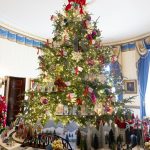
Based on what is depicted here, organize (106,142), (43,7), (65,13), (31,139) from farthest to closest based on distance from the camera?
(43,7)
(65,13)
(31,139)
(106,142)

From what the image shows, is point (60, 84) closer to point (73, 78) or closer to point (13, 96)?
point (73, 78)

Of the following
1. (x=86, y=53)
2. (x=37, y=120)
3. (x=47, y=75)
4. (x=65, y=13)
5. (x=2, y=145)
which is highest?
(x=65, y=13)

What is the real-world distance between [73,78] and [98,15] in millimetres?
2355

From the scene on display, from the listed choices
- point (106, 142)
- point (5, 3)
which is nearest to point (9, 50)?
point (5, 3)

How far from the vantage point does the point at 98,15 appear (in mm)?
5051

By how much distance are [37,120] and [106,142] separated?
4.55 ft

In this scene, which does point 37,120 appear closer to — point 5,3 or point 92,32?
point 92,32

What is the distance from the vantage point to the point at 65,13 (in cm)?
381

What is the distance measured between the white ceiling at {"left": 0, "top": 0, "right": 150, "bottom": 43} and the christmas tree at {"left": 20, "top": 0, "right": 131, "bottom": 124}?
38.1 inches

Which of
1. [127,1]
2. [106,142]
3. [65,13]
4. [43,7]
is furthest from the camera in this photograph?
[43,7]

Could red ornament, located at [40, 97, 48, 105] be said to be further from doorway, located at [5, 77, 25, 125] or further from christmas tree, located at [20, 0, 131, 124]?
doorway, located at [5, 77, 25, 125]

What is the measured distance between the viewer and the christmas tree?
3291mm

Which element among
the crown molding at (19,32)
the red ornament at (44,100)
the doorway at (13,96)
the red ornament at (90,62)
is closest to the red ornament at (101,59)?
the red ornament at (90,62)

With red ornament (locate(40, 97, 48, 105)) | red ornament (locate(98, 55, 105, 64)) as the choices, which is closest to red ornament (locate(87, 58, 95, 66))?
red ornament (locate(98, 55, 105, 64))
